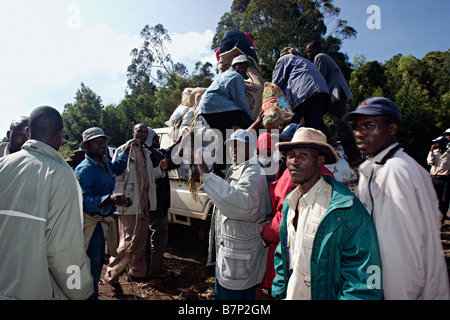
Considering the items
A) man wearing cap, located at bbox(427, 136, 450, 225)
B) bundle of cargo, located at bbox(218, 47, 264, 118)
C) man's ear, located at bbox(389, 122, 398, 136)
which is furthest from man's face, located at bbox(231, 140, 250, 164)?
man wearing cap, located at bbox(427, 136, 450, 225)

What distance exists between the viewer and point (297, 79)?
3639 millimetres

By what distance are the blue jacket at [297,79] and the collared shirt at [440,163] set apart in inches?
255

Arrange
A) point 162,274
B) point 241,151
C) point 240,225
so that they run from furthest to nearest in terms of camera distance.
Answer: point 162,274 < point 241,151 < point 240,225

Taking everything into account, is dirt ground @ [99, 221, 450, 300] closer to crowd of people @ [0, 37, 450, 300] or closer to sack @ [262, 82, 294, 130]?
crowd of people @ [0, 37, 450, 300]

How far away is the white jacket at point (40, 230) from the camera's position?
64.9 inches

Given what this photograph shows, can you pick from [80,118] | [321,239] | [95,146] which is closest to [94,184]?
[95,146]

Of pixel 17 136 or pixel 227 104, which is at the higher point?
pixel 227 104

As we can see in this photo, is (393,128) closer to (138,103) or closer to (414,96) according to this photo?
(414,96)

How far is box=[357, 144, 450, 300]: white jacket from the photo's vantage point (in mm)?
1407

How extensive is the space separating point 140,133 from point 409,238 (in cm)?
397

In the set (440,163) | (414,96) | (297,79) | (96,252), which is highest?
(414,96)

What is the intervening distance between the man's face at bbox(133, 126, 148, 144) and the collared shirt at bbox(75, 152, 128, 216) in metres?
1.10

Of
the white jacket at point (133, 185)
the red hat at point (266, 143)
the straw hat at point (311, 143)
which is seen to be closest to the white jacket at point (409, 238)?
the straw hat at point (311, 143)
